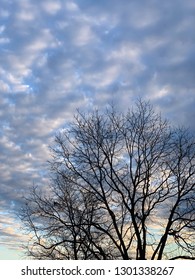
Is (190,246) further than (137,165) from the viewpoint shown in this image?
No

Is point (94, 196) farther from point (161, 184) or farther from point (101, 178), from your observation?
point (161, 184)

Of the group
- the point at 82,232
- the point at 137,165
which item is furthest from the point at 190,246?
the point at 82,232

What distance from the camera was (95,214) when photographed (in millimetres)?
25828

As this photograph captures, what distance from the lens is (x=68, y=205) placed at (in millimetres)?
26734

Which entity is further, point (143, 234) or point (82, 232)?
point (82, 232)

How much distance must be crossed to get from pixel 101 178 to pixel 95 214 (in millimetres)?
2647

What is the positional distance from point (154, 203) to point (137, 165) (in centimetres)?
227

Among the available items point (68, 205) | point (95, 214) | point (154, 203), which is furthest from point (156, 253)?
point (68, 205)
